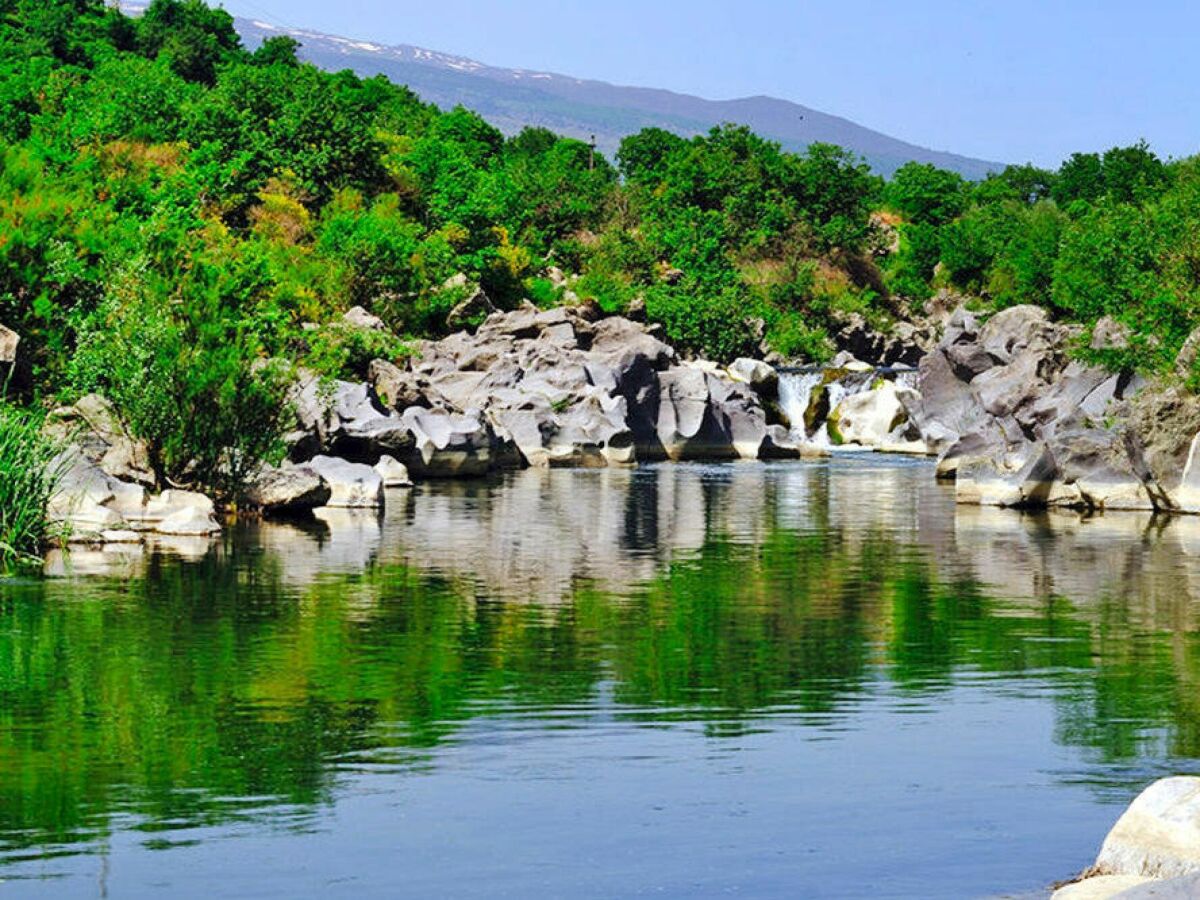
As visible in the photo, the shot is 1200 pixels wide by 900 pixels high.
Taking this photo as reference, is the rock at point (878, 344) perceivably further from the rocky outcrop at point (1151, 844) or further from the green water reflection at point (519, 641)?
the rocky outcrop at point (1151, 844)

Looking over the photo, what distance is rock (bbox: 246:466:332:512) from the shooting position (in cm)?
4044

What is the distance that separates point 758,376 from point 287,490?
3337cm

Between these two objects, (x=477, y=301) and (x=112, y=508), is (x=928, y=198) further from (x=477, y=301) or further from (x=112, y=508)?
(x=112, y=508)

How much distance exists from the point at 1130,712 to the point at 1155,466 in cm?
2531

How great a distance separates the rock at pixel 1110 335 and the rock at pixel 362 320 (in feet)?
69.9

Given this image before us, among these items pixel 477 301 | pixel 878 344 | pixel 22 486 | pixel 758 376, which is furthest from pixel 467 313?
pixel 22 486

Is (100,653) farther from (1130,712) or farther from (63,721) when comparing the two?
(1130,712)

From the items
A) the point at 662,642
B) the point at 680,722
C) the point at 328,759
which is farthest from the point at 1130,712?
the point at 328,759

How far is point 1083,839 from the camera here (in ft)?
49.8

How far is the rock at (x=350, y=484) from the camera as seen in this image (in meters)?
42.9

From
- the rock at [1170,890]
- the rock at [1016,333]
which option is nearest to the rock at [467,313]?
the rock at [1016,333]

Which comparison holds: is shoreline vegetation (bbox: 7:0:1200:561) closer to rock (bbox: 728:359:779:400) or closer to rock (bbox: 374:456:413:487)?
rock (bbox: 374:456:413:487)

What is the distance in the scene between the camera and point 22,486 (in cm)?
3041

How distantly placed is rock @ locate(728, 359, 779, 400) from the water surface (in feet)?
110
